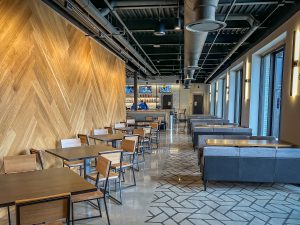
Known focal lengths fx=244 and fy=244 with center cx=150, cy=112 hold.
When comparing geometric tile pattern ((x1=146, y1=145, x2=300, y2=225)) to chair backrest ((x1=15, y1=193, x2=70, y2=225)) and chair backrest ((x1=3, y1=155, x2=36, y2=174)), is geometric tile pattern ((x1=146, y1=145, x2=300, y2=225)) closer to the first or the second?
chair backrest ((x1=15, y1=193, x2=70, y2=225))

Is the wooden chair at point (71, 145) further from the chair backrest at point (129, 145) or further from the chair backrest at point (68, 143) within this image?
the chair backrest at point (129, 145)

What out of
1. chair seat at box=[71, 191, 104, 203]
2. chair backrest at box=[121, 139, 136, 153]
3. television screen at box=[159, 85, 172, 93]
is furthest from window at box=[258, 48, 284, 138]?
television screen at box=[159, 85, 172, 93]

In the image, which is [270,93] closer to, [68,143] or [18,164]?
[68,143]

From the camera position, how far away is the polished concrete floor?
131 inches

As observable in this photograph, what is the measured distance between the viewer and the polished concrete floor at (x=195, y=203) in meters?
3.33

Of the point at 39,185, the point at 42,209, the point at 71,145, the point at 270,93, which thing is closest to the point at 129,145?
the point at 71,145

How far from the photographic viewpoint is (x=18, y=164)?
315 cm

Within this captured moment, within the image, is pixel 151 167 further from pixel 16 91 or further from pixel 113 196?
pixel 16 91


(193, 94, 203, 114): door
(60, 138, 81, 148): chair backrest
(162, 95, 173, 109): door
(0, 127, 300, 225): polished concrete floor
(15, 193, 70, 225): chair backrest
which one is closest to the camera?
(15, 193, 70, 225): chair backrest

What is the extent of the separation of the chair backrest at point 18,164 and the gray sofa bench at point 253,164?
9.11 ft

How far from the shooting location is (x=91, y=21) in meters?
5.06

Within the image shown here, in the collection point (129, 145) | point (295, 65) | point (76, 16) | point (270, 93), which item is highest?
point (76, 16)

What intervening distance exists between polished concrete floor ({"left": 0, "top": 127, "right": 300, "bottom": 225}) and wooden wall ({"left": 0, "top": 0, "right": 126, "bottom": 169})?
1510mm

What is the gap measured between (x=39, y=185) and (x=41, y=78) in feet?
8.41
